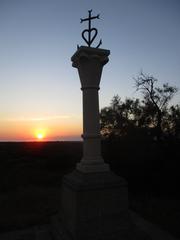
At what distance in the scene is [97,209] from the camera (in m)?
4.95

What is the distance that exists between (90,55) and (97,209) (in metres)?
2.97

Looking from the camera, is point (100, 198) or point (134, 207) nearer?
point (100, 198)

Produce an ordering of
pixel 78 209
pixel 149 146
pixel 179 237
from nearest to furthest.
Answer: pixel 78 209
pixel 179 237
pixel 149 146

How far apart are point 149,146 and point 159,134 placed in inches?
202

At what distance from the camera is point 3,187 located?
1327cm

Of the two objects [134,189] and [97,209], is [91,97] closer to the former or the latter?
[97,209]

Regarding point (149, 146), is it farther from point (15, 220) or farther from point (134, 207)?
point (15, 220)

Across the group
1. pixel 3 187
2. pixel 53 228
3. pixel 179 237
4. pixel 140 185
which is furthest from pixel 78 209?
pixel 3 187

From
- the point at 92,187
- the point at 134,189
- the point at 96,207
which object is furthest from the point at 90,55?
the point at 134,189

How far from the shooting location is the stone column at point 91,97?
5.47 meters

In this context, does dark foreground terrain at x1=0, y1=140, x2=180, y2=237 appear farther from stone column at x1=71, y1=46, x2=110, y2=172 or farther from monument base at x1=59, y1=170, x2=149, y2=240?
stone column at x1=71, y1=46, x2=110, y2=172

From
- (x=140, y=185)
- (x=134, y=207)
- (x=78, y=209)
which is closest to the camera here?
(x=78, y=209)

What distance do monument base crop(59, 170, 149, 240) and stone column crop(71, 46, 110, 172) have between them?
15.9 inches

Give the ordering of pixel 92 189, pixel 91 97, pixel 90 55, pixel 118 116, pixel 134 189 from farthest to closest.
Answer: pixel 118 116 → pixel 134 189 → pixel 91 97 → pixel 90 55 → pixel 92 189
